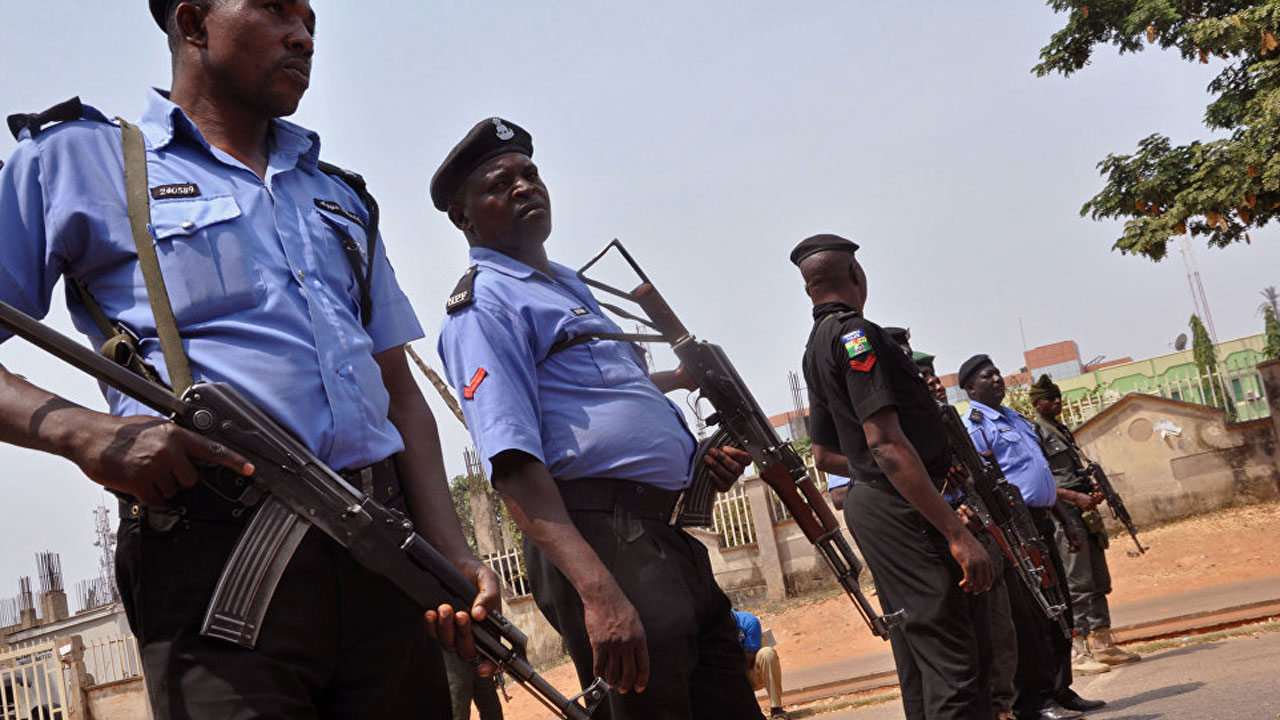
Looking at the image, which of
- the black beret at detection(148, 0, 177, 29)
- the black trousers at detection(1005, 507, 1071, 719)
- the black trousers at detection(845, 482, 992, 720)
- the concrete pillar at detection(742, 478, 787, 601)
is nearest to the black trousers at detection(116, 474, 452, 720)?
the black beret at detection(148, 0, 177, 29)

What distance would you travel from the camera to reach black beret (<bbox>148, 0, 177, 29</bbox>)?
95.6 inches

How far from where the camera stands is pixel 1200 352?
45.3 metres

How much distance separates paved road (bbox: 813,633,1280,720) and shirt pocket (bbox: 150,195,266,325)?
5.11 meters

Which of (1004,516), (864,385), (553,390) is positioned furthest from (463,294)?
(1004,516)

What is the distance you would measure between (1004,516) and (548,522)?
400 cm

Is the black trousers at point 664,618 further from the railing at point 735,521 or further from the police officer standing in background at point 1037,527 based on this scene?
the railing at point 735,521

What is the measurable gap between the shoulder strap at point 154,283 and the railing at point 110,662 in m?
17.6

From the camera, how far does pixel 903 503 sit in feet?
15.4

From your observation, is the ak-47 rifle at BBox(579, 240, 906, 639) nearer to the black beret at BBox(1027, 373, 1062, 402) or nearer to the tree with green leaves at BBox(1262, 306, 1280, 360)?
the black beret at BBox(1027, 373, 1062, 402)

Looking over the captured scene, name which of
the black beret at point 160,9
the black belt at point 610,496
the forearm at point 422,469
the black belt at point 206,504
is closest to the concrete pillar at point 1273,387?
the black belt at point 610,496

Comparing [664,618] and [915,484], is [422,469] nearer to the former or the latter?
[664,618]

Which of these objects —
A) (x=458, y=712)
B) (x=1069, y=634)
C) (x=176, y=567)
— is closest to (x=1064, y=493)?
(x=1069, y=634)

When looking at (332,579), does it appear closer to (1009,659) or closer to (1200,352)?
(1009,659)

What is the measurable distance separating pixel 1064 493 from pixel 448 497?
762 cm
